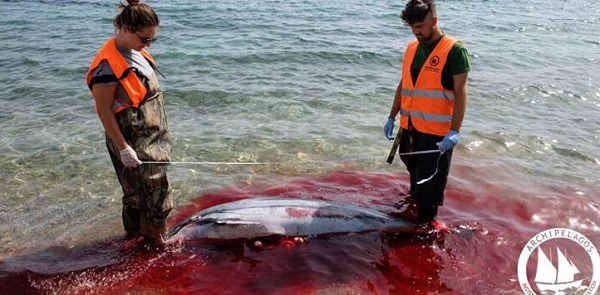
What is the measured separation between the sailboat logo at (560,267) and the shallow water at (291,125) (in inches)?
6.3

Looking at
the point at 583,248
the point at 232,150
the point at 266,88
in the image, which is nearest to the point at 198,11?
the point at 266,88

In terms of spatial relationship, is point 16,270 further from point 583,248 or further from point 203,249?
point 583,248

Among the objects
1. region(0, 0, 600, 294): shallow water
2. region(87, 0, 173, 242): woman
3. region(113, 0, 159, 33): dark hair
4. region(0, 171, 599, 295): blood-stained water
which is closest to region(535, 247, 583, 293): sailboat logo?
region(0, 171, 599, 295): blood-stained water

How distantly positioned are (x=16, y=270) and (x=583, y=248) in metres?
6.05

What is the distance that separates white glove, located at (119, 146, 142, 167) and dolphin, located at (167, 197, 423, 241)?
129cm

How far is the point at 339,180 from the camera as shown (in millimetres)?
6969

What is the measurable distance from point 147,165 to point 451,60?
118 inches

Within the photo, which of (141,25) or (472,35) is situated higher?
(141,25)

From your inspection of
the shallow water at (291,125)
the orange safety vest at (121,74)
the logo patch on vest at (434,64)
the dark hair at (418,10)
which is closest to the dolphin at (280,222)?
the shallow water at (291,125)

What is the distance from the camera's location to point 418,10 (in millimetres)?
4336

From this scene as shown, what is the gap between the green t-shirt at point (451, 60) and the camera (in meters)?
4.37

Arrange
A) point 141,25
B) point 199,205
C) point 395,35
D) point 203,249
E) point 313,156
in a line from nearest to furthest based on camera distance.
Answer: point 141,25
point 203,249
point 199,205
point 313,156
point 395,35

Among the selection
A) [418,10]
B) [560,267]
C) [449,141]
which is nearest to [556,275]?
[560,267]

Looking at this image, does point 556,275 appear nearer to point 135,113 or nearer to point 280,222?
point 280,222
